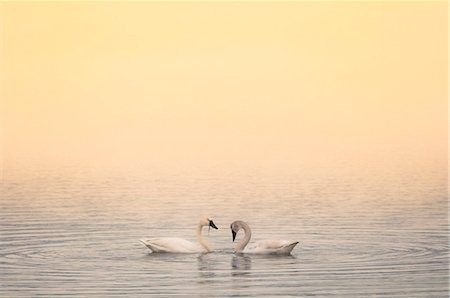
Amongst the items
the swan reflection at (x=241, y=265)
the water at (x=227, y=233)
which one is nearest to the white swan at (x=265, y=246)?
the water at (x=227, y=233)

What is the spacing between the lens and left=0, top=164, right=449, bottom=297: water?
1969cm

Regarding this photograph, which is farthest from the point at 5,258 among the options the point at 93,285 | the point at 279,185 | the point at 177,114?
the point at 177,114

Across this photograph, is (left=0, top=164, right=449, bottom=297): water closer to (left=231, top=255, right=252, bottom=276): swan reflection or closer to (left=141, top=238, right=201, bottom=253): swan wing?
(left=231, top=255, right=252, bottom=276): swan reflection

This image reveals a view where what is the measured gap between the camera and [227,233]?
25.5m

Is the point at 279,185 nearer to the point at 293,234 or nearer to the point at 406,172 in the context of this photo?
the point at 406,172

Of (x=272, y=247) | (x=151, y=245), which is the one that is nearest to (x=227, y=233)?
(x=151, y=245)

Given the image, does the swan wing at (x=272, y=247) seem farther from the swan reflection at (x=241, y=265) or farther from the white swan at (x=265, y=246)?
the swan reflection at (x=241, y=265)

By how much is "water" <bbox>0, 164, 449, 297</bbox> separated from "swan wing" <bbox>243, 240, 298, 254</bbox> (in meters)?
0.14

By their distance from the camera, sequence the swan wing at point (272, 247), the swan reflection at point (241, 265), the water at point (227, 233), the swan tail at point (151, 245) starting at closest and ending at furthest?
the water at point (227, 233), the swan reflection at point (241, 265), the swan wing at point (272, 247), the swan tail at point (151, 245)

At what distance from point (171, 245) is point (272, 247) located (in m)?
1.38

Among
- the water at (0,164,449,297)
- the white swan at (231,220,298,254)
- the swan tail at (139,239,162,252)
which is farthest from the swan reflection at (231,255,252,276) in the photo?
the swan tail at (139,239,162,252)

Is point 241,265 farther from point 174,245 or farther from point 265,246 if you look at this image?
point 174,245

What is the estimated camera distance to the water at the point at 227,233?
64.6ft

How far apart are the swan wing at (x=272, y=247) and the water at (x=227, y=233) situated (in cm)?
14
